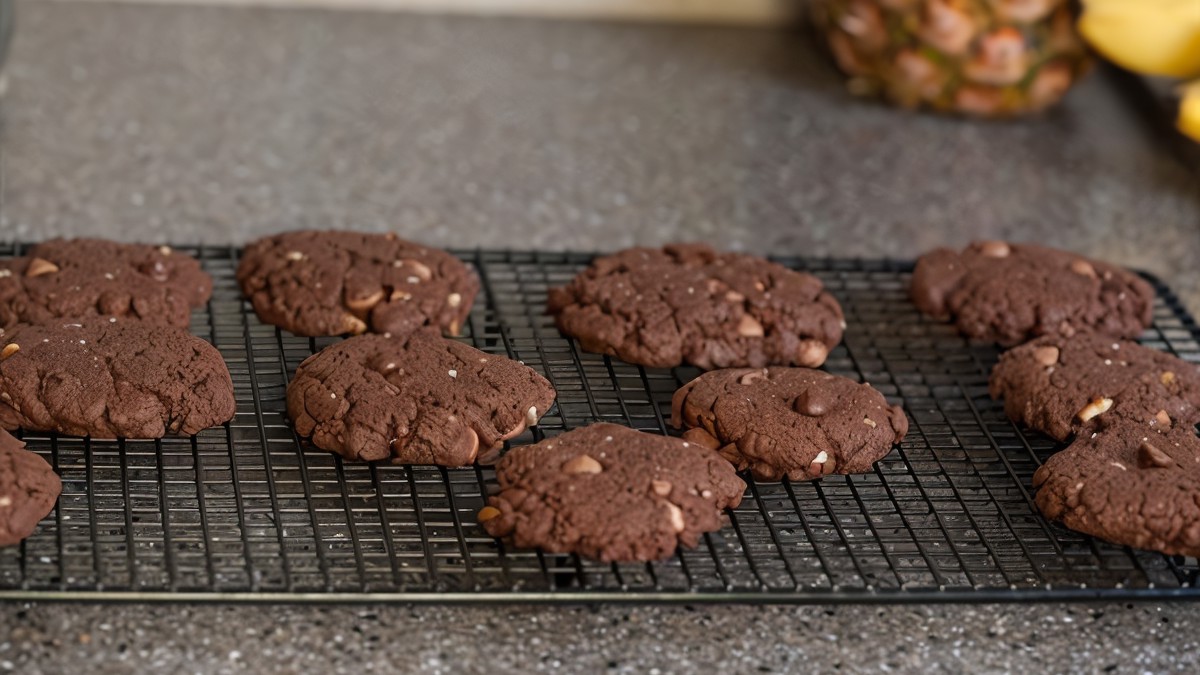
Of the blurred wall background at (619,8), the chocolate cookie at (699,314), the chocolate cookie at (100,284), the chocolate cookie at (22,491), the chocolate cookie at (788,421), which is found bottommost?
the blurred wall background at (619,8)

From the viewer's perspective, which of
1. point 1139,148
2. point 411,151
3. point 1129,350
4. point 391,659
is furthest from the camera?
point 1139,148

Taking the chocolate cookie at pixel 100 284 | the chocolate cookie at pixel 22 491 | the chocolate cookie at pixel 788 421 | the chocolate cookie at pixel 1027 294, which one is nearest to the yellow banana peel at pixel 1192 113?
the chocolate cookie at pixel 1027 294

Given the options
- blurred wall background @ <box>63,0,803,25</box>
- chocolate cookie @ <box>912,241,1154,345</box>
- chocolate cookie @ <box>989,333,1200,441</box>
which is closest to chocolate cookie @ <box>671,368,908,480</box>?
chocolate cookie @ <box>989,333,1200,441</box>

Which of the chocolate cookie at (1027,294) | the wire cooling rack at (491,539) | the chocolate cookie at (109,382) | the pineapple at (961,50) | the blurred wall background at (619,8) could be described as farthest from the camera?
the blurred wall background at (619,8)

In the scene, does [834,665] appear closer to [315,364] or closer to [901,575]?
[901,575]

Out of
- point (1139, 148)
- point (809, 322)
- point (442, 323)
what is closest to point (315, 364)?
point (442, 323)

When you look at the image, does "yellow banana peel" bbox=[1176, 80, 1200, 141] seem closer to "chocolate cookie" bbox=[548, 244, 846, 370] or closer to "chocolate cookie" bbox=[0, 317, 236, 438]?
"chocolate cookie" bbox=[548, 244, 846, 370]

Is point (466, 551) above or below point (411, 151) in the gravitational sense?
above

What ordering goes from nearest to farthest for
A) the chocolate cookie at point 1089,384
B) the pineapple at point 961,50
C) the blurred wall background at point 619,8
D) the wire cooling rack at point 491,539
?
the wire cooling rack at point 491,539 < the chocolate cookie at point 1089,384 < the pineapple at point 961,50 < the blurred wall background at point 619,8

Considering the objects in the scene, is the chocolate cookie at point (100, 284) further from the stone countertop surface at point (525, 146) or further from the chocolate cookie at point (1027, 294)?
the chocolate cookie at point (1027, 294)
